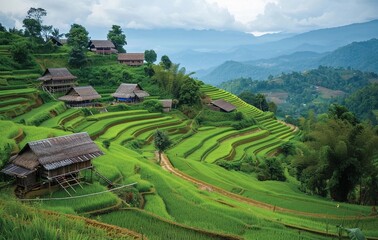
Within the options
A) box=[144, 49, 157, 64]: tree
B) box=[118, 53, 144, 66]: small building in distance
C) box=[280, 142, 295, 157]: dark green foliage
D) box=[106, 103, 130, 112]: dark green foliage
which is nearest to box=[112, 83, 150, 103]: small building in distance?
box=[106, 103, 130, 112]: dark green foliage

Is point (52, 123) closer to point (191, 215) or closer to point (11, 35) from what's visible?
point (191, 215)

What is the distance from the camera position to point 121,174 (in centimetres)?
1909

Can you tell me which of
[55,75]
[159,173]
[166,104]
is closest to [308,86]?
[166,104]

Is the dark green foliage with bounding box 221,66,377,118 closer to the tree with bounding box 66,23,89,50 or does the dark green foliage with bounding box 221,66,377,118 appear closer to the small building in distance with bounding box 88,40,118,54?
the small building in distance with bounding box 88,40,118,54

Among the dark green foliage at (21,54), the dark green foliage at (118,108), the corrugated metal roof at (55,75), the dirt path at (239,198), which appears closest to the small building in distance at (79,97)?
the dark green foliage at (118,108)

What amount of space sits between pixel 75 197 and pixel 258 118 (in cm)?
4334

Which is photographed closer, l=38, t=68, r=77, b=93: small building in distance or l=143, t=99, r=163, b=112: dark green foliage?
l=38, t=68, r=77, b=93: small building in distance

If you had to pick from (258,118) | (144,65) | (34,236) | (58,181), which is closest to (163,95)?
(144,65)

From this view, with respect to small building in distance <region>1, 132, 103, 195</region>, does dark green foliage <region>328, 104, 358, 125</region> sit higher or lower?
higher

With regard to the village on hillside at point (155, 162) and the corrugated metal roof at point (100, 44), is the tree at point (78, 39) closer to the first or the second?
the village on hillside at point (155, 162)

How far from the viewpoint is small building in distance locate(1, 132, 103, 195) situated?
1507cm

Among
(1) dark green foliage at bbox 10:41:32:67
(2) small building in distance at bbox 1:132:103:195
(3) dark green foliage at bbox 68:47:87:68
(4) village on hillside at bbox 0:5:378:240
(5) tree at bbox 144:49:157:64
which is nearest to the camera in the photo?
(4) village on hillside at bbox 0:5:378:240

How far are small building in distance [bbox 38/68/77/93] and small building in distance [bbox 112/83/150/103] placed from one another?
6.14 metres

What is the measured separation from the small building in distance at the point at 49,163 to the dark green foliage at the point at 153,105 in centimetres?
2798
